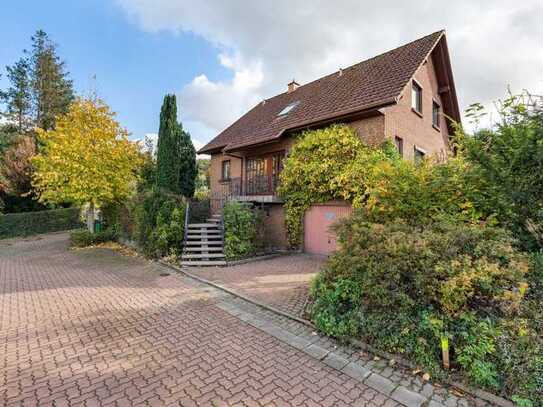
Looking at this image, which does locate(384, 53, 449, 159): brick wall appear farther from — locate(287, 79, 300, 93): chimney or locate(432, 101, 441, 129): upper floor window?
A: locate(287, 79, 300, 93): chimney

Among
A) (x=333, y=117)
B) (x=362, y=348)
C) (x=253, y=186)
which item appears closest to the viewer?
(x=362, y=348)

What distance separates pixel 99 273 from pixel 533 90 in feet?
34.6

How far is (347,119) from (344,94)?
1.90 metres

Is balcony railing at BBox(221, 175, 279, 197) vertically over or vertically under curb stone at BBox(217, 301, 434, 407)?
over

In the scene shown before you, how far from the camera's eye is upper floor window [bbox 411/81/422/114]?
35.0 ft

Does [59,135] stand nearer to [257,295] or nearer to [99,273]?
[99,273]

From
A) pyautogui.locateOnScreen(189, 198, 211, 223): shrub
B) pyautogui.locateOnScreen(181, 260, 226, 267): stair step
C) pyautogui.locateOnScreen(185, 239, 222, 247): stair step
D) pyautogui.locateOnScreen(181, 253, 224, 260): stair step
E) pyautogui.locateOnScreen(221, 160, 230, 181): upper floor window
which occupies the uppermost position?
pyautogui.locateOnScreen(221, 160, 230, 181): upper floor window

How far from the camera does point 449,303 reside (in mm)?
2975

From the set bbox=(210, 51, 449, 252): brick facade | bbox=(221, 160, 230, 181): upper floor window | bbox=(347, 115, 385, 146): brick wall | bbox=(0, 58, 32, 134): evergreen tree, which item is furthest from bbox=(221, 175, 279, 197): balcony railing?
bbox=(0, 58, 32, 134): evergreen tree

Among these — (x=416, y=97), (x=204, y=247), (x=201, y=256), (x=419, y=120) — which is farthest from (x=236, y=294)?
(x=416, y=97)

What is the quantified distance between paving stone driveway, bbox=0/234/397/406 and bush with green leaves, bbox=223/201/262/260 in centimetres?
272

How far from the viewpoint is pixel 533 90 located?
13.2 ft

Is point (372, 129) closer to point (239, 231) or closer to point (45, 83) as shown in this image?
point (239, 231)

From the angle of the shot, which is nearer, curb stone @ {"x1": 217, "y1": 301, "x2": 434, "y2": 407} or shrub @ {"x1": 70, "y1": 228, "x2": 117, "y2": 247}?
curb stone @ {"x1": 217, "y1": 301, "x2": 434, "y2": 407}
